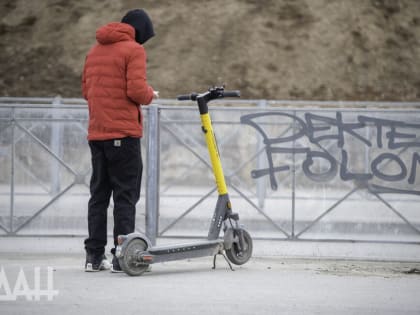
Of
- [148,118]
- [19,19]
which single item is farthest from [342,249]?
[19,19]

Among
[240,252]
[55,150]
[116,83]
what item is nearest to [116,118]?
[116,83]

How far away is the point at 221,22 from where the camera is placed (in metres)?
31.4

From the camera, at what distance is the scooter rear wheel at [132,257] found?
7289 millimetres

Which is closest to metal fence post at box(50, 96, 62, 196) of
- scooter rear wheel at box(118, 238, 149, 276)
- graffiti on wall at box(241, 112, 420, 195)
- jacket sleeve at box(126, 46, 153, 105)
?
graffiti on wall at box(241, 112, 420, 195)

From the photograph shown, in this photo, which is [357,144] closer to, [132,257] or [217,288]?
[132,257]

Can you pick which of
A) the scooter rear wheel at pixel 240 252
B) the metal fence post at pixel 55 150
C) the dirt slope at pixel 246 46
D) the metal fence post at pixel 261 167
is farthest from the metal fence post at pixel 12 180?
the dirt slope at pixel 246 46

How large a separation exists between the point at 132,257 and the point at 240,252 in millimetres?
1089

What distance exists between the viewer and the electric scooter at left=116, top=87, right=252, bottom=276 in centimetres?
732

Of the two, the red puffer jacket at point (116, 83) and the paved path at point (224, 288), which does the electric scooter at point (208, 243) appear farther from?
the red puffer jacket at point (116, 83)

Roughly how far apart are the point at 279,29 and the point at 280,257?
2272cm

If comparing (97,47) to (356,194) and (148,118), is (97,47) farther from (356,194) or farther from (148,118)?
(356,194)

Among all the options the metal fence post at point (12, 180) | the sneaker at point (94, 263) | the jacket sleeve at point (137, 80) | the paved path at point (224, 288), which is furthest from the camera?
the metal fence post at point (12, 180)

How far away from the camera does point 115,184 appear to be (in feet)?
25.1

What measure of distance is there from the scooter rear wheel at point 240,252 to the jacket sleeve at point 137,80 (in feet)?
4.57
